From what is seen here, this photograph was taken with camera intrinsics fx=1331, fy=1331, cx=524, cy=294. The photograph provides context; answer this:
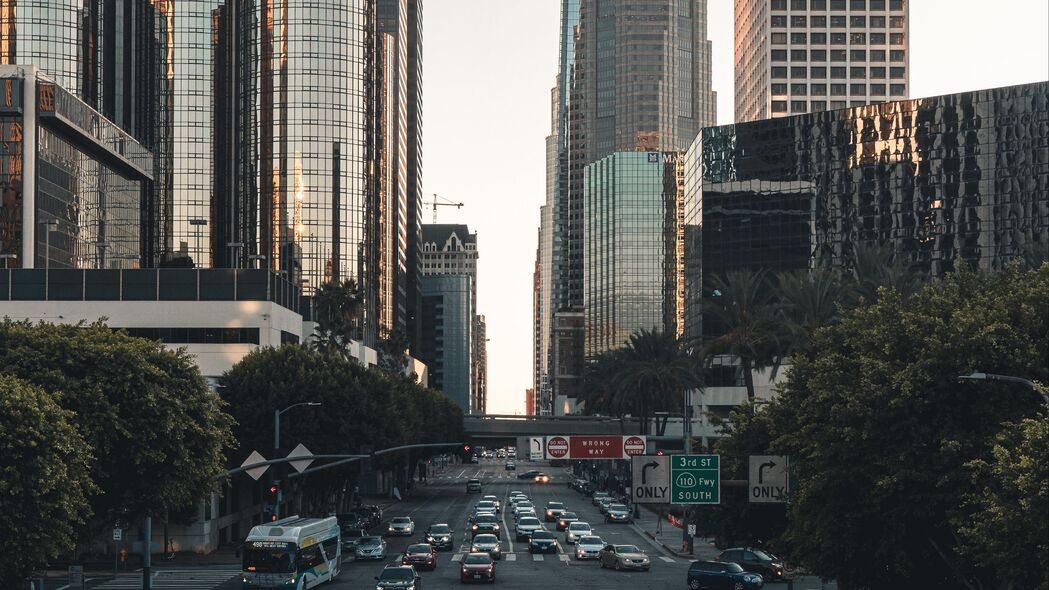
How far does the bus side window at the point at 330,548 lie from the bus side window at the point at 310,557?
1.16 m

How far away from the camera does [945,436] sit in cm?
3544

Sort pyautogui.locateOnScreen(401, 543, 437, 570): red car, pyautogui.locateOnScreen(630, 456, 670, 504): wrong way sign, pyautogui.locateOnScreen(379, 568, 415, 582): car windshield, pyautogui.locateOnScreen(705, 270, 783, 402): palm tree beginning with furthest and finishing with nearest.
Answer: pyautogui.locateOnScreen(705, 270, 783, 402): palm tree → pyautogui.locateOnScreen(401, 543, 437, 570): red car → pyautogui.locateOnScreen(379, 568, 415, 582): car windshield → pyautogui.locateOnScreen(630, 456, 670, 504): wrong way sign

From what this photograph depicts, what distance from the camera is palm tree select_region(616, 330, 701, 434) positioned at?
12381 centimetres

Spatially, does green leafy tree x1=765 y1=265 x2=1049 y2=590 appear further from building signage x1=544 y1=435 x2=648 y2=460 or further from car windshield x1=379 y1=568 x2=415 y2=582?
building signage x1=544 y1=435 x2=648 y2=460

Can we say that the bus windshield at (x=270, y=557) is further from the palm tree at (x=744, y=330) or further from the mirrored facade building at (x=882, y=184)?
the mirrored facade building at (x=882, y=184)

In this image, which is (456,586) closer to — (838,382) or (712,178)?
(838,382)

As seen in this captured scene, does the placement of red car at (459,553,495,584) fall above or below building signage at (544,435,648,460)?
below

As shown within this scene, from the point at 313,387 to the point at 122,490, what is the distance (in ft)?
119

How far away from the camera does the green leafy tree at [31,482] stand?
40969 millimetres

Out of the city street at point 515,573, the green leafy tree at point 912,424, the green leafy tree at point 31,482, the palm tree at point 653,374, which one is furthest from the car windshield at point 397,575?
the palm tree at point 653,374

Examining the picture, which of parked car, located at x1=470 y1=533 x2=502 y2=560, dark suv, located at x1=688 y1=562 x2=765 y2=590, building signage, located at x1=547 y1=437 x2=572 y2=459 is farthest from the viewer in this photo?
parked car, located at x1=470 y1=533 x2=502 y2=560

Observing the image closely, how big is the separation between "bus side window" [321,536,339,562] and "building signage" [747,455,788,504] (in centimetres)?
2416

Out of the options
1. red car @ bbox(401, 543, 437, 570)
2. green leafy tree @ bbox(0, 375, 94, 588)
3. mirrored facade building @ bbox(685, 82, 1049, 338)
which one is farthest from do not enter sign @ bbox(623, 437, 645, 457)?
mirrored facade building @ bbox(685, 82, 1049, 338)

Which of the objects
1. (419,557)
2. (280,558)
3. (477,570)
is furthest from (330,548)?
(477,570)
